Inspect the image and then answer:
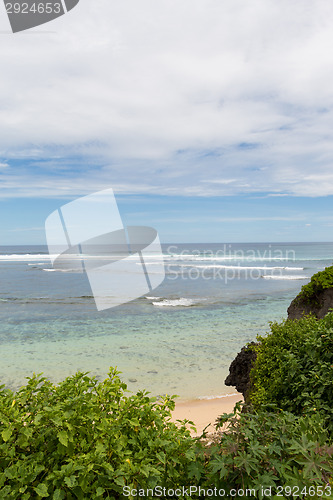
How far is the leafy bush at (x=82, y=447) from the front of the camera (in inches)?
97.1

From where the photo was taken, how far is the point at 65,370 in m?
10.9

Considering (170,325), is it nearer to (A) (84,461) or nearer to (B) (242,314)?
(B) (242,314)

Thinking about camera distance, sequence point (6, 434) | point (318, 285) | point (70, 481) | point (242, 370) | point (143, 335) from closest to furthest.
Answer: point (70, 481) → point (6, 434) → point (242, 370) → point (318, 285) → point (143, 335)

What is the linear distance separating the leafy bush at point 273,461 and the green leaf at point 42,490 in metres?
1.14

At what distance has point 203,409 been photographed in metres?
8.14

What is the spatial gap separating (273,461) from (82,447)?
1.38 m

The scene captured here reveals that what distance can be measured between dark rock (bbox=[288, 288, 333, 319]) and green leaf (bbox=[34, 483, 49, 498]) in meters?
6.13

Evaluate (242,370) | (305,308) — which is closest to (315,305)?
(305,308)

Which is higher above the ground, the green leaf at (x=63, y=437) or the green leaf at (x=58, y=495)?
the green leaf at (x=63, y=437)

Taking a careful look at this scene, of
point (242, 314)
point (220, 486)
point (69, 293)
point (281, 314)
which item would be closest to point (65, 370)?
A: point (220, 486)

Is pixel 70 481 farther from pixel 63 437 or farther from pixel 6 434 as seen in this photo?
pixel 6 434

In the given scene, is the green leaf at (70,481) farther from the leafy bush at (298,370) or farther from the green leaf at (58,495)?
the leafy bush at (298,370)

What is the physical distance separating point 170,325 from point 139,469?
14370mm

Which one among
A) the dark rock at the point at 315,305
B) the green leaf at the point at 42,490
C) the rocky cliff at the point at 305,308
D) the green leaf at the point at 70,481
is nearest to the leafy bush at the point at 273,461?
the green leaf at the point at 70,481
